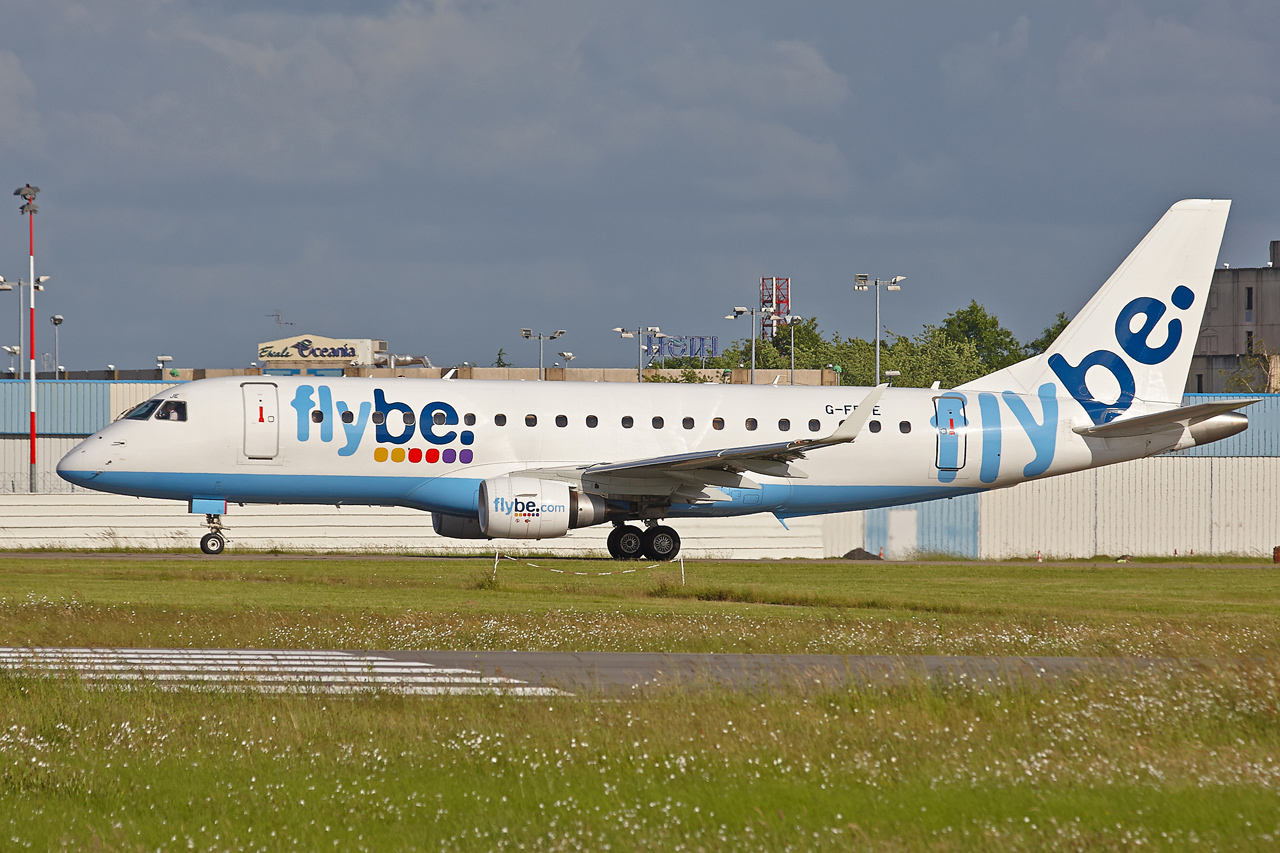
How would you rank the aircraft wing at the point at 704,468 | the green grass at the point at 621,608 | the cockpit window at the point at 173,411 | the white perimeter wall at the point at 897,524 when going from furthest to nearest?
1. the white perimeter wall at the point at 897,524
2. the cockpit window at the point at 173,411
3. the aircraft wing at the point at 704,468
4. the green grass at the point at 621,608

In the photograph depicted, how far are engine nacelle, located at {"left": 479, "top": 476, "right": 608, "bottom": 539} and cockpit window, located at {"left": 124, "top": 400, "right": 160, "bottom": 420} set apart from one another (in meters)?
8.13

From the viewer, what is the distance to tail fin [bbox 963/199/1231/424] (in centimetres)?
3644

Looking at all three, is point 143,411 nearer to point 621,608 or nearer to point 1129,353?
point 621,608

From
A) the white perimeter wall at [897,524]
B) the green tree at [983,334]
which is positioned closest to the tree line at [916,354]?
the green tree at [983,334]

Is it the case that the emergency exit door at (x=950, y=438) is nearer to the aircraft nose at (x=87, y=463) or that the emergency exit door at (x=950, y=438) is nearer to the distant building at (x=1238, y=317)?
the aircraft nose at (x=87, y=463)

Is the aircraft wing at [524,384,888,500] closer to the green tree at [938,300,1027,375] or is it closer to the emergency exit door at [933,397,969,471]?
the emergency exit door at [933,397,969,471]

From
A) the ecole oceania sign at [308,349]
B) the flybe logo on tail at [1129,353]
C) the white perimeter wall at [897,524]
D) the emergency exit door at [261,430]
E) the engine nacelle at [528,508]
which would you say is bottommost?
the white perimeter wall at [897,524]

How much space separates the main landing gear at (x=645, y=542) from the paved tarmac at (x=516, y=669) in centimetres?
1668

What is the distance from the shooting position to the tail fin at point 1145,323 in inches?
1435

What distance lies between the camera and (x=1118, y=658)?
1647cm

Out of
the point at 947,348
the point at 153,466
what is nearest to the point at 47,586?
the point at 153,466

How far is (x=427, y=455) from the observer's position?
31.9 m

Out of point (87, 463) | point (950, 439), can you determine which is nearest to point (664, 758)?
point (87, 463)

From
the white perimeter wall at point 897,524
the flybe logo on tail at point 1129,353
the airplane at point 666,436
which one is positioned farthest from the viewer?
the white perimeter wall at point 897,524
